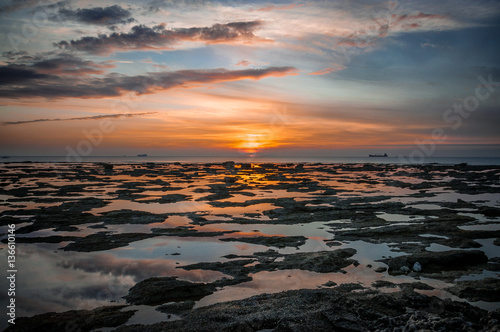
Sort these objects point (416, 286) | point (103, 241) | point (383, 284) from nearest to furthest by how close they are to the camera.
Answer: point (416, 286) < point (383, 284) < point (103, 241)

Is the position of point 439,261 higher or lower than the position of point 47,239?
higher

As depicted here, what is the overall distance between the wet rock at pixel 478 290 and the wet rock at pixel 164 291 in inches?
298

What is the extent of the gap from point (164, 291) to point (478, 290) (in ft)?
31.3

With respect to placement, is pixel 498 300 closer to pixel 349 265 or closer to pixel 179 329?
pixel 349 265

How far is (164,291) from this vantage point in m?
9.18

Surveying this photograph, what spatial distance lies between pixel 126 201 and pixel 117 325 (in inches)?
911

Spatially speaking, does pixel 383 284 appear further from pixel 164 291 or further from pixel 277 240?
pixel 164 291

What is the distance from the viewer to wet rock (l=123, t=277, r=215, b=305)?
8781 mm

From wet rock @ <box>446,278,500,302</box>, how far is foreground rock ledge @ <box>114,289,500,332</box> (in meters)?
1.38

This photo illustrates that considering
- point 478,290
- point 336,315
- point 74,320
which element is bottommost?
point 74,320

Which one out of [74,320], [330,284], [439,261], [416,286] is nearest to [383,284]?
[416,286]

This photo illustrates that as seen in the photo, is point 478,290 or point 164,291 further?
point 164,291

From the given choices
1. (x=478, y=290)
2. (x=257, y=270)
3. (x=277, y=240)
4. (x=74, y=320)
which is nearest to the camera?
(x=74, y=320)

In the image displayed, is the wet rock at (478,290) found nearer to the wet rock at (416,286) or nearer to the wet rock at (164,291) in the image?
the wet rock at (416,286)
